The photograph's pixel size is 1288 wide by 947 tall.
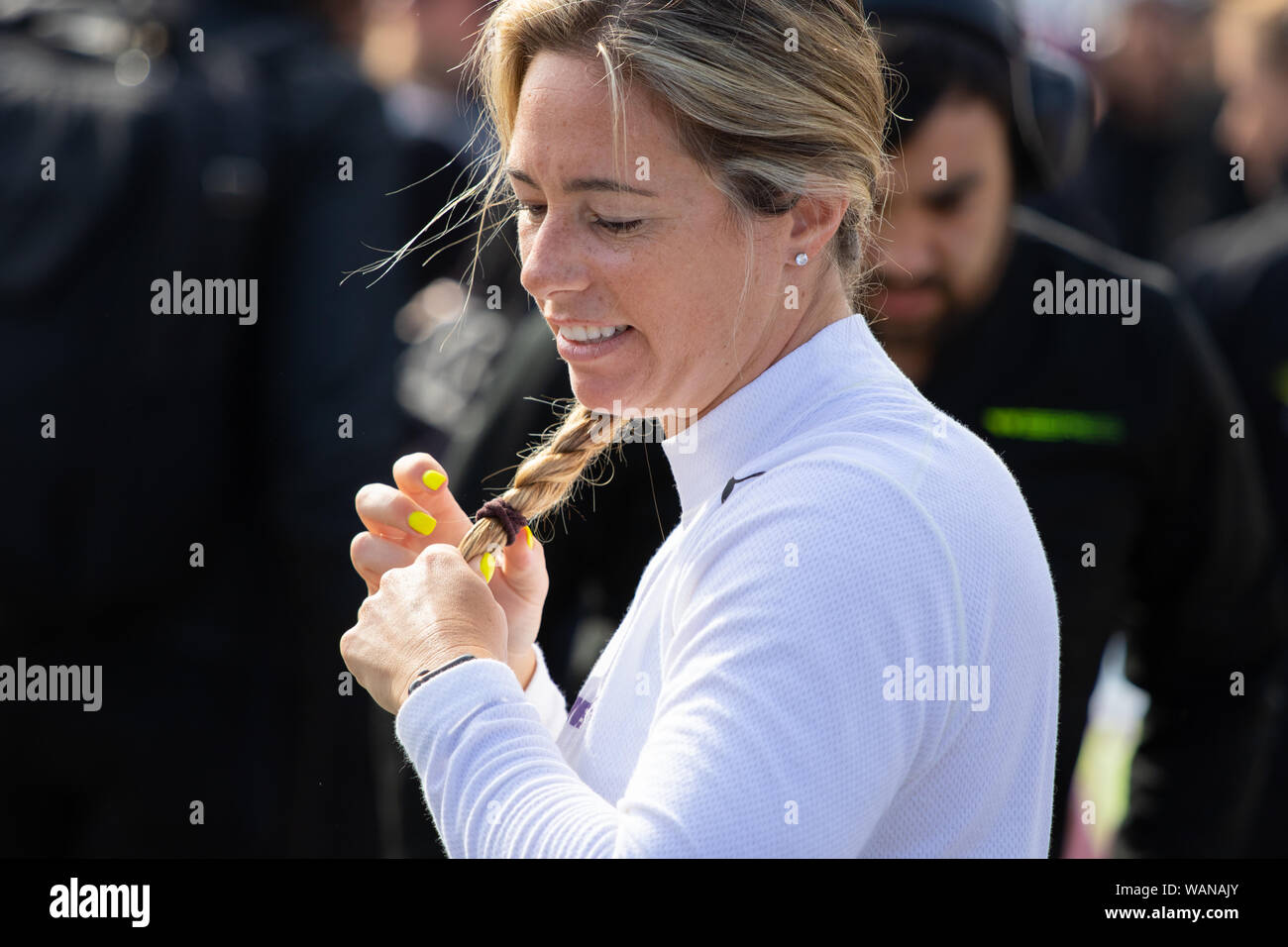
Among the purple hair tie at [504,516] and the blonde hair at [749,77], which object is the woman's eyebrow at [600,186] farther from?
the purple hair tie at [504,516]

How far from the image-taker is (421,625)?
1.44 m

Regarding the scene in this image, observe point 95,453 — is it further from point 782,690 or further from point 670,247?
point 782,690

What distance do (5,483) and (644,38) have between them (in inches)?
79.4

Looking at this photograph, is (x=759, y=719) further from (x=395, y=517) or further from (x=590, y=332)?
(x=395, y=517)

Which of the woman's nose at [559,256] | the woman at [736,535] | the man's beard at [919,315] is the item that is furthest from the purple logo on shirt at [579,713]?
the man's beard at [919,315]

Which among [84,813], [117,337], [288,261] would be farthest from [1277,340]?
[84,813]

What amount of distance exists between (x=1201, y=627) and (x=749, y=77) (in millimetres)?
1623

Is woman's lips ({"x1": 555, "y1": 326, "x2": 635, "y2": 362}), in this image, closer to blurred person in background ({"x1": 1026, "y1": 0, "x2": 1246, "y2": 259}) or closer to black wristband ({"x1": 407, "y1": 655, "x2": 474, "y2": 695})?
black wristband ({"x1": 407, "y1": 655, "x2": 474, "y2": 695})

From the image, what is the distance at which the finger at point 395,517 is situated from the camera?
1.67m

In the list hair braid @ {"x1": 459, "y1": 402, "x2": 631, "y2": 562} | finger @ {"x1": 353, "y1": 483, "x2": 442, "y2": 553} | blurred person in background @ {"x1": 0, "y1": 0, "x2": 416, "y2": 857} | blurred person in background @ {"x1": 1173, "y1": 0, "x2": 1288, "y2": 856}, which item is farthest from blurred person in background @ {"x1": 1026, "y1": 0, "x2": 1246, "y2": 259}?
finger @ {"x1": 353, "y1": 483, "x2": 442, "y2": 553}

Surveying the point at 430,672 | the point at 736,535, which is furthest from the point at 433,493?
the point at 736,535

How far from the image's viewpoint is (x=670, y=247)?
1463mm

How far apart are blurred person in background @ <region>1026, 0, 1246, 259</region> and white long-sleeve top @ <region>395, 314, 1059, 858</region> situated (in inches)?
196

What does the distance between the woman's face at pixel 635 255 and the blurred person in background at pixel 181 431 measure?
1543 millimetres
